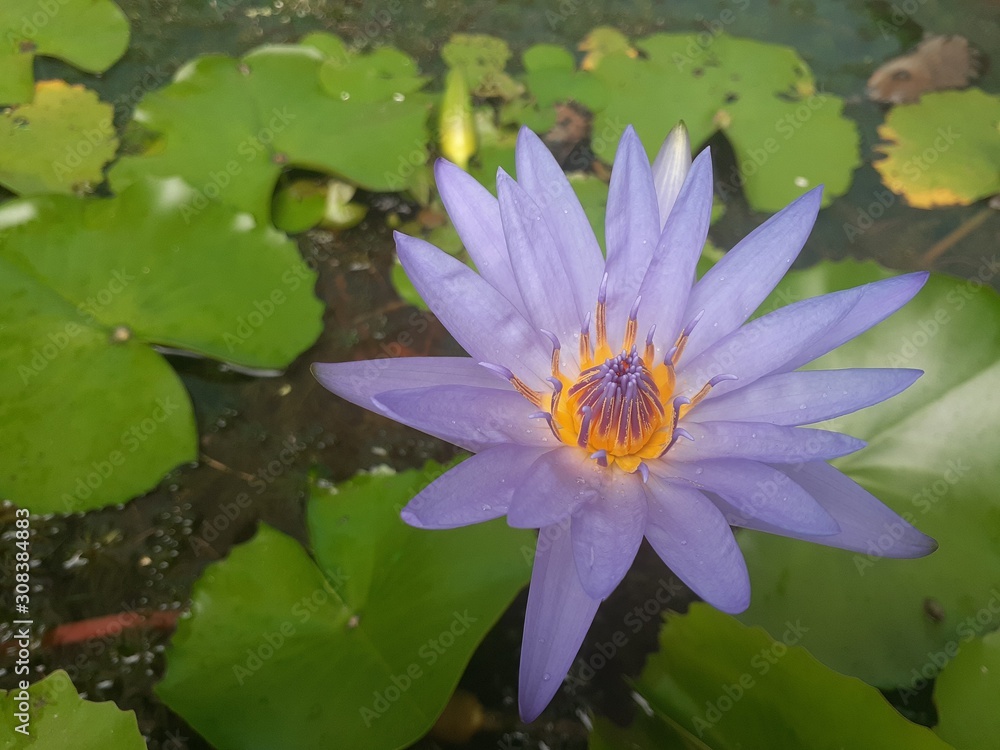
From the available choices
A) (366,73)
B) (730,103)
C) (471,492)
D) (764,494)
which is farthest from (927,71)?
(471,492)

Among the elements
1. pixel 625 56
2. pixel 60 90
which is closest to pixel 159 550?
pixel 60 90

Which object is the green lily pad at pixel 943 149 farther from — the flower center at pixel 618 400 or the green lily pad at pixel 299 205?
the green lily pad at pixel 299 205

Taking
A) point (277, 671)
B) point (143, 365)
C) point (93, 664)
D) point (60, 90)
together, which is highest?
point (60, 90)

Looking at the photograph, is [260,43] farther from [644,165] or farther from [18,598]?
[18,598]

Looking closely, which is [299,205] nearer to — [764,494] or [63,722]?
[63,722]

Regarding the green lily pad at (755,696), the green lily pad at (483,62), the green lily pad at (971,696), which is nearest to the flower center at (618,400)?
the green lily pad at (755,696)

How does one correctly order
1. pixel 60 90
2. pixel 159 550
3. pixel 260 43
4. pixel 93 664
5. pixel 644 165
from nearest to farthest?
pixel 644 165, pixel 93 664, pixel 159 550, pixel 60 90, pixel 260 43

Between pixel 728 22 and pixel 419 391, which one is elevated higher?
pixel 728 22
